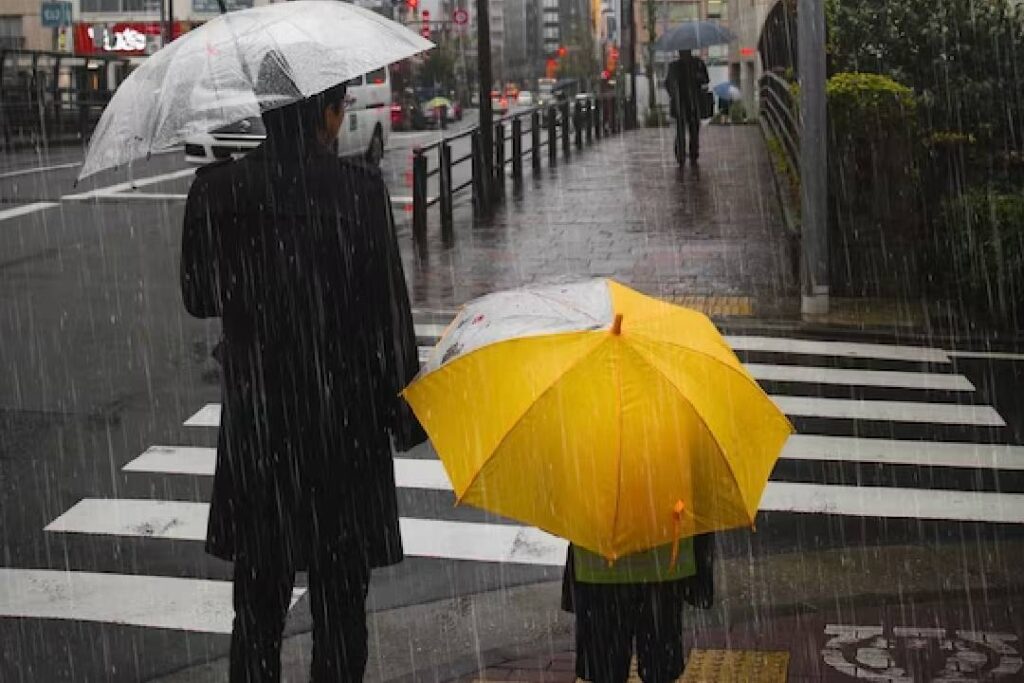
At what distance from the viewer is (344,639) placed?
411 centimetres

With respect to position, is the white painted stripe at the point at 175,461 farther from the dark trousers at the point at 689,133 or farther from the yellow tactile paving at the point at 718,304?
the dark trousers at the point at 689,133

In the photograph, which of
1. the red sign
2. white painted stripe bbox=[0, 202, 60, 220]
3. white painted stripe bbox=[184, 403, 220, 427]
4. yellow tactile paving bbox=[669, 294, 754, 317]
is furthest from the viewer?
the red sign

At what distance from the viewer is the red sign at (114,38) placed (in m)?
66.0

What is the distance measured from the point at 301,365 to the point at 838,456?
17.2 ft

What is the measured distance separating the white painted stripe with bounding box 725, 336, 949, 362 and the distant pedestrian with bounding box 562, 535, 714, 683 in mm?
7438

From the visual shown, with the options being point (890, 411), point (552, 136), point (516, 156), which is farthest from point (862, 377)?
point (552, 136)

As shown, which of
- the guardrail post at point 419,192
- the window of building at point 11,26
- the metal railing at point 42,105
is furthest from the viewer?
the window of building at point 11,26

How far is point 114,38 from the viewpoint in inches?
2633

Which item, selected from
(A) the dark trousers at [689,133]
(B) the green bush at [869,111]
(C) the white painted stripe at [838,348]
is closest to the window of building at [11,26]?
(A) the dark trousers at [689,133]

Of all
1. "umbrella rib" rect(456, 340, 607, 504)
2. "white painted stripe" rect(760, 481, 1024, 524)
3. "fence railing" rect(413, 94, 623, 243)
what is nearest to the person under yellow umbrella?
"umbrella rib" rect(456, 340, 607, 504)

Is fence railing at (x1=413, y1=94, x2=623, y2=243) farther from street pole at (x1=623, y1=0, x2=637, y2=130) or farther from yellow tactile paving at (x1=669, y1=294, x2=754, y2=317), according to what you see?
street pole at (x1=623, y1=0, x2=637, y2=130)

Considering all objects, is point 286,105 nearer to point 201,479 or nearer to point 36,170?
point 201,479

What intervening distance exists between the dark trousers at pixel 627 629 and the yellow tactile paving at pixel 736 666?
109cm

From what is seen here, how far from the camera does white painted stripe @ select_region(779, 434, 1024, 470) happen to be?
8430 mm
